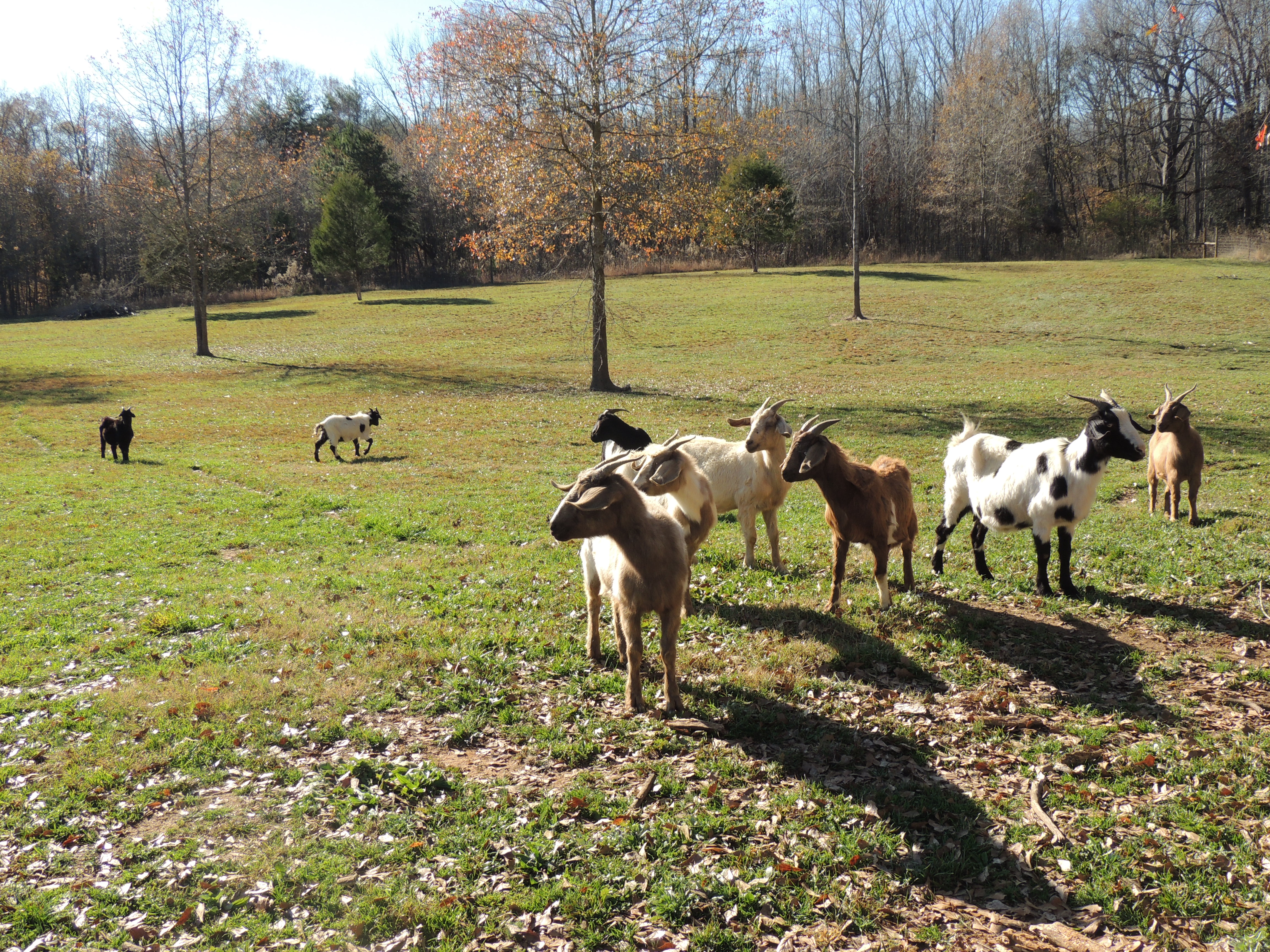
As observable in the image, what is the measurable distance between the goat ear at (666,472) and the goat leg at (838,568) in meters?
1.73

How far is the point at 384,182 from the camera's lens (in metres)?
60.7

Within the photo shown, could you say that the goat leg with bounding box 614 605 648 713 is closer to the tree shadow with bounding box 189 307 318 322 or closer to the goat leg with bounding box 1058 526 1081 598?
the goat leg with bounding box 1058 526 1081 598

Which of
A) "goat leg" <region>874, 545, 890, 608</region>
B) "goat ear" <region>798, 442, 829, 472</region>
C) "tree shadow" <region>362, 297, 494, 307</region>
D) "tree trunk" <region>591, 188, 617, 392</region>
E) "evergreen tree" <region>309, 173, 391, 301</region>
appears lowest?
"goat leg" <region>874, 545, 890, 608</region>

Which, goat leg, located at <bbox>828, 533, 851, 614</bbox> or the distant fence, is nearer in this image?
goat leg, located at <bbox>828, 533, 851, 614</bbox>

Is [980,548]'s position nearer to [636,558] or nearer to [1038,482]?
[1038,482]

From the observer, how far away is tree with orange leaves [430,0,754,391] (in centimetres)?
2330

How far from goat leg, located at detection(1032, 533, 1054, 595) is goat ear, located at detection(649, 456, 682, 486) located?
11.8ft

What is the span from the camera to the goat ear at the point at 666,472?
7.72 meters

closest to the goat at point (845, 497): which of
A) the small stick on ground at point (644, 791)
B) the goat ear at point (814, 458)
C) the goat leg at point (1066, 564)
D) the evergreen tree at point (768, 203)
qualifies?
the goat ear at point (814, 458)

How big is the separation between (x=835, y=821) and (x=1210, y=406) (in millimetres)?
19128

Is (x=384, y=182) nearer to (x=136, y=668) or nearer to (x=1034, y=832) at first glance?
(x=136, y=668)

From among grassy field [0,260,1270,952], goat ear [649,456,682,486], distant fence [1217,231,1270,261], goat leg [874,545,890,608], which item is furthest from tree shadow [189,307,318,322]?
distant fence [1217,231,1270,261]

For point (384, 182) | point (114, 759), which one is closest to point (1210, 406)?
point (114, 759)

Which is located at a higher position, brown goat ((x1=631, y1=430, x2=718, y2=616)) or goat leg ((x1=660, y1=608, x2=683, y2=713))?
brown goat ((x1=631, y1=430, x2=718, y2=616))
